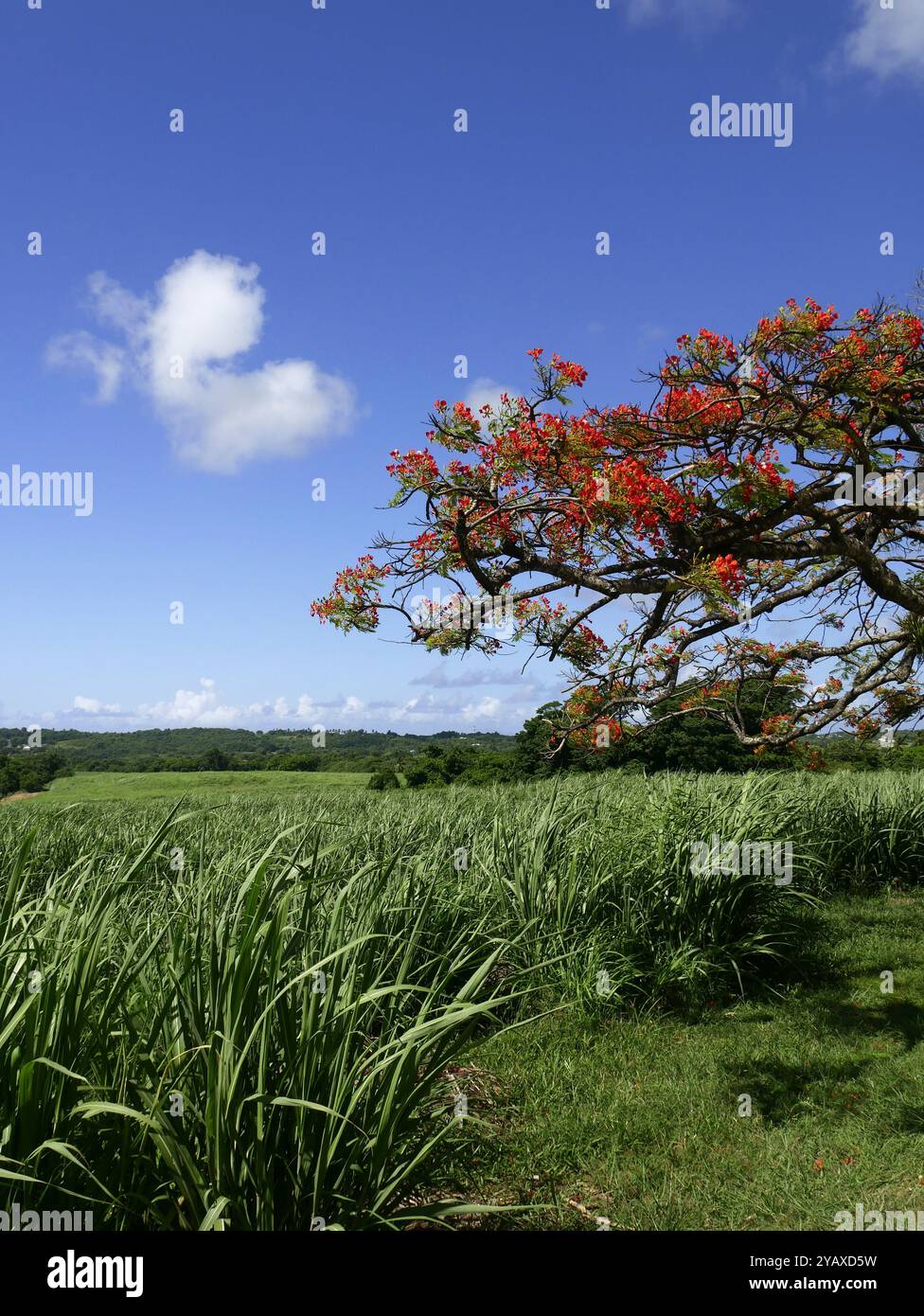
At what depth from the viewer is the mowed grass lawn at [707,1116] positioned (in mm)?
3152

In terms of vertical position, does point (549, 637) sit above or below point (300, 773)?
above

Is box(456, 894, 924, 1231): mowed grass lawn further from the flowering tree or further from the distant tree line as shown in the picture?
the distant tree line

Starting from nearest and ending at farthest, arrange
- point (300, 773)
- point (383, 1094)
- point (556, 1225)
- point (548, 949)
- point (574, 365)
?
point (383, 1094) → point (556, 1225) → point (548, 949) → point (574, 365) → point (300, 773)

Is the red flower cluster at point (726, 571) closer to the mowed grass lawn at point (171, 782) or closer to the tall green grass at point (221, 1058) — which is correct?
the tall green grass at point (221, 1058)

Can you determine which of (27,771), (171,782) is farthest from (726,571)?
(27,771)

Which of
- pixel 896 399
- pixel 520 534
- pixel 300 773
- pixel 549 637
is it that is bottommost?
pixel 300 773

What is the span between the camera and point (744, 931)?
607 centimetres

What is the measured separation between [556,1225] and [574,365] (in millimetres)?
5147

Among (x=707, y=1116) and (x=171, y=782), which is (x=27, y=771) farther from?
(x=707, y=1116)

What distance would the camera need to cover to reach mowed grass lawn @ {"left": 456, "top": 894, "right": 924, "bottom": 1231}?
10.3 ft

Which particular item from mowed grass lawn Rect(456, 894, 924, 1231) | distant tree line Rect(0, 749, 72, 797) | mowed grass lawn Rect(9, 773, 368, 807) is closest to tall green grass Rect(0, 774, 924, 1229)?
mowed grass lawn Rect(456, 894, 924, 1231)
